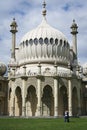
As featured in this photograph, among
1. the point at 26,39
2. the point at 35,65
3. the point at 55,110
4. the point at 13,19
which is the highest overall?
the point at 13,19

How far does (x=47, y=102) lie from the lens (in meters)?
65.5

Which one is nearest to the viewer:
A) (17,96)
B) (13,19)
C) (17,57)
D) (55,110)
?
(55,110)

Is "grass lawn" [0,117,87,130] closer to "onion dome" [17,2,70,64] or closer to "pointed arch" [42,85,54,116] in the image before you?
"pointed arch" [42,85,54,116]

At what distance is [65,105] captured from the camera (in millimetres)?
67938

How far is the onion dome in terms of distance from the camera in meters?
70.5

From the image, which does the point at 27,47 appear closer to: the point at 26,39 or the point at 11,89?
the point at 26,39

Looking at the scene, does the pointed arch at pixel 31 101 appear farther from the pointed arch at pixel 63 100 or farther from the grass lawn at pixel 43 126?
the grass lawn at pixel 43 126

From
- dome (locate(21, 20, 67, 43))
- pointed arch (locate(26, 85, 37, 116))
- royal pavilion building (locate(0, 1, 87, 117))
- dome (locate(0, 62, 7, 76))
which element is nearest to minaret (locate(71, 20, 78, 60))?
royal pavilion building (locate(0, 1, 87, 117))

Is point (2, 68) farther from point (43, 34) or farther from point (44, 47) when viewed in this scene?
point (43, 34)

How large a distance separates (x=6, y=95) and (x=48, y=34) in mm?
16010

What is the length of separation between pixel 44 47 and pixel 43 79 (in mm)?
9374

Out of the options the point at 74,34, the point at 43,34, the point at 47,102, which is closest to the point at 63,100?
the point at 47,102

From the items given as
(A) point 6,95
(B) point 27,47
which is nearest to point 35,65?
(B) point 27,47

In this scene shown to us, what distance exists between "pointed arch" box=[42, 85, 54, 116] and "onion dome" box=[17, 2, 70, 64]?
6.87m
